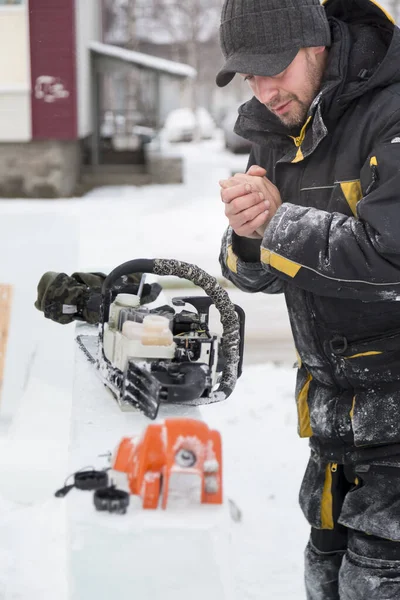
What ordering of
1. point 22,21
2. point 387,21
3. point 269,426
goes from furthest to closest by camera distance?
point 22,21
point 269,426
point 387,21

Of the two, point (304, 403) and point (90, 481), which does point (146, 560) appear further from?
point (304, 403)

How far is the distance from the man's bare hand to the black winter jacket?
0.06 m

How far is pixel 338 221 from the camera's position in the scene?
1764 millimetres

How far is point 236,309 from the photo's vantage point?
2.33 m

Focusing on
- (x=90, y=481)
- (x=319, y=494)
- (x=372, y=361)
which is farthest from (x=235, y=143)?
(x=90, y=481)

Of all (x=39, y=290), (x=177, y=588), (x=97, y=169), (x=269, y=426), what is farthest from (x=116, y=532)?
(x=97, y=169)

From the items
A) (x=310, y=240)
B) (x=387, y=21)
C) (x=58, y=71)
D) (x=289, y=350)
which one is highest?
(x=387, y=21)

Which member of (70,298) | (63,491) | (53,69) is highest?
(63,491)

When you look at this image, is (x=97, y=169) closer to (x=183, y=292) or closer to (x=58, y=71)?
(x=58, y=71)

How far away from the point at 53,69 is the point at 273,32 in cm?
1299

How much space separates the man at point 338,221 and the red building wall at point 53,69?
1265 centimetres

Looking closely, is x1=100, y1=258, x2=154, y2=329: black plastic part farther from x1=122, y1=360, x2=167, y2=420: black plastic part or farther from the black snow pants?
the black snow pants

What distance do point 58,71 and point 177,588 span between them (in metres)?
13.6

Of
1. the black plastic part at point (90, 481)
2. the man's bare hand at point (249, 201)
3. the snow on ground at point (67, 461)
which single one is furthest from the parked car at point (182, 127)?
the black plastic part at point (90, 481)
